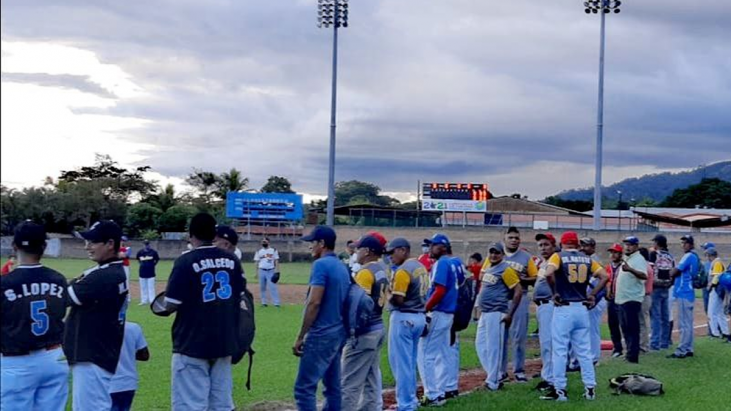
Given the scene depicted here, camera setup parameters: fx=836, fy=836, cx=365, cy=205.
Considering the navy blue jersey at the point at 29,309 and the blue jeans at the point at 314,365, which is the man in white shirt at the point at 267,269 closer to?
the blue jeans at the point at 314,365

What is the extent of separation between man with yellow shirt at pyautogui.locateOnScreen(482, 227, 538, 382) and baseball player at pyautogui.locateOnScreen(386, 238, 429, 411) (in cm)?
237

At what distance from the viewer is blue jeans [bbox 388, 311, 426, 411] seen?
388 inches

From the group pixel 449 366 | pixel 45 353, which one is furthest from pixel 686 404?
pixel 45 353

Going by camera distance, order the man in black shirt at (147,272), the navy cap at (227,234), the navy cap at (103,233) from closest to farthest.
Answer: the navy cap at (103,233) < the navy cap at (227,234) < the man in black shirt at (147,272)

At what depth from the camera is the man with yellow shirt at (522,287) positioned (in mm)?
12242

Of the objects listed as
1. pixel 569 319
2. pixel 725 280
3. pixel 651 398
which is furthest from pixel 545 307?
pixel 725 280

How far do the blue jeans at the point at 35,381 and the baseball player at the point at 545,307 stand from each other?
7178mm

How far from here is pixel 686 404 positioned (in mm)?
10844

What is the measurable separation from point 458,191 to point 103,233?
5464cm

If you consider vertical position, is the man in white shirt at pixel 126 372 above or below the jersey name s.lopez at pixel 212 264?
below

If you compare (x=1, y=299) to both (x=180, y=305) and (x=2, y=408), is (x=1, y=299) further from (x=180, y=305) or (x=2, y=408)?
(x=180, y=305)

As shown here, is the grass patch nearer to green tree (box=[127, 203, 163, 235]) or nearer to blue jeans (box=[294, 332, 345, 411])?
blue jeans (box=[294, 332, 345, 411])

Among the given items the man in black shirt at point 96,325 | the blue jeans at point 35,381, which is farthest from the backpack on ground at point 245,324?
the blue jeans at point 35,381

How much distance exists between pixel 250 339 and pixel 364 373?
153cm
